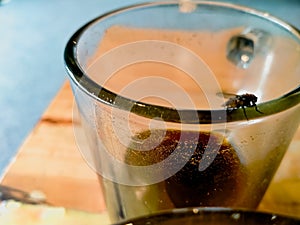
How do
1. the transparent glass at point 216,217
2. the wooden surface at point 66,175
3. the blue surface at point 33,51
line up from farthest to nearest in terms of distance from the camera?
the blue surface at point 33,51 < the wooden surface at point 66,175 < the transparent glass at point 216,217

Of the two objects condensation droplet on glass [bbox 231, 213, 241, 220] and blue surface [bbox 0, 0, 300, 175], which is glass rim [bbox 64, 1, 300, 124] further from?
blue surface [bbox 0, 0, 300, 175]

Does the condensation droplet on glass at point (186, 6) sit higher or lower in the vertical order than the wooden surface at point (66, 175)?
higher

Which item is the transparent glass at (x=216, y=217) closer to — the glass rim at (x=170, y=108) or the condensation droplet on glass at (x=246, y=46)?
the glass rim at (x=170, y=108)

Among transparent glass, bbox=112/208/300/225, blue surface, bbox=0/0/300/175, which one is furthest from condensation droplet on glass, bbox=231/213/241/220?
blue surface, bbox=0/0/300/175

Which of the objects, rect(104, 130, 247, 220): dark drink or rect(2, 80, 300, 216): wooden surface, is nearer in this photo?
rect(104, 130, 247, 220): dark drink

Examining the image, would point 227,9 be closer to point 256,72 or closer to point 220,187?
point 256,72

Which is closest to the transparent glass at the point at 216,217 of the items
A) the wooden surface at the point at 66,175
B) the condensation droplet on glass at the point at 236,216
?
the condensation droplet on glass at the point at 236,216

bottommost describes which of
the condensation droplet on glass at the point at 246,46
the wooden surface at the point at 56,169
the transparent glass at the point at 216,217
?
the wooden surface at the point at 56,169
